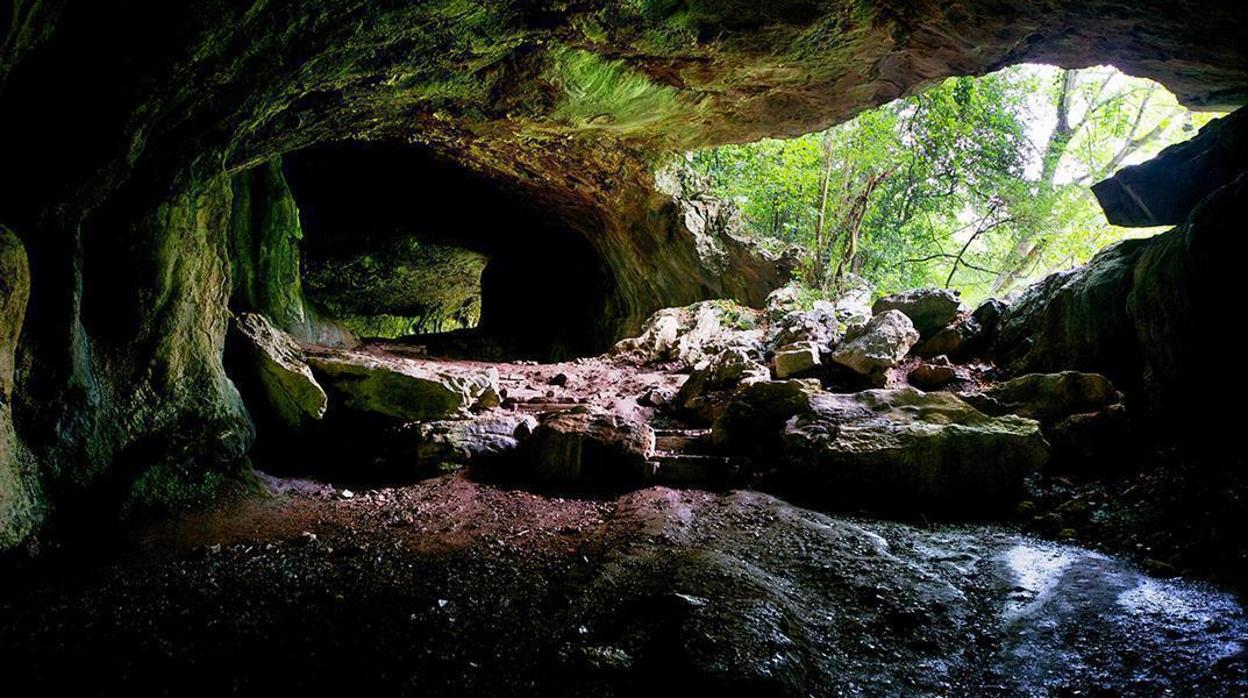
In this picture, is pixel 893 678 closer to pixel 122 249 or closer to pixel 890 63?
pixel 122 249

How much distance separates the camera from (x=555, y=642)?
9.14 feet

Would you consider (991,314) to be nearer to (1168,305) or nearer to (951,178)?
(1168,305)

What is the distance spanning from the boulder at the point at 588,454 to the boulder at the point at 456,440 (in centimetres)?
41

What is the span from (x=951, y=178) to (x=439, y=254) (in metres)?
13.8

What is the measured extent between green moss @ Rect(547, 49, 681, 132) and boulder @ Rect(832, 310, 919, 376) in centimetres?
435

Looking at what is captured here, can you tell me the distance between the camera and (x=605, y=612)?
307 centimetres

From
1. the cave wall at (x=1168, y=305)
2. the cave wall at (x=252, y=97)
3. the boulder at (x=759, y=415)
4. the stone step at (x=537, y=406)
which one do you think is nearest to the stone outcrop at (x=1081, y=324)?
the cave wall at (x=1168, y=305)

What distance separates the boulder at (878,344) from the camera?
7.56 m

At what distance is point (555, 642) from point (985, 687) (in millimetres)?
2001

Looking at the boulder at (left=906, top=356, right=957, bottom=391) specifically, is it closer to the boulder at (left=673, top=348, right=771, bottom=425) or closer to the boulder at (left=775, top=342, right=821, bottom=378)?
the boulder at (left=775, top=342, right=821, bottom=378)

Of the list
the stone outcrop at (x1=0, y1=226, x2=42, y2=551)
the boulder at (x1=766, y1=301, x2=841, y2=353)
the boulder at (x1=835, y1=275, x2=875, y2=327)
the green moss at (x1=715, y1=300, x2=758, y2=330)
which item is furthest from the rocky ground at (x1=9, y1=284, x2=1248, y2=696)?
the green moss at (x1=715, y1=300, x2=758, y2=330)

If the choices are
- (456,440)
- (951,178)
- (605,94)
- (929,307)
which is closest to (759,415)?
(456,440)

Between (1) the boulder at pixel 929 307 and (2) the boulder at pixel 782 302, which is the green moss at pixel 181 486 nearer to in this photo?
(1) the boulder at pixel 929 307

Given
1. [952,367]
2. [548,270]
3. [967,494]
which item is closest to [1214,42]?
[952,367]
